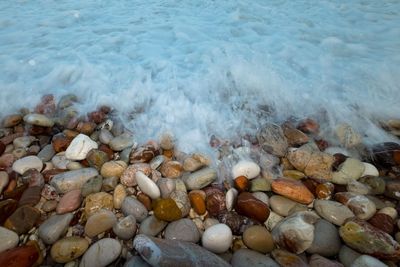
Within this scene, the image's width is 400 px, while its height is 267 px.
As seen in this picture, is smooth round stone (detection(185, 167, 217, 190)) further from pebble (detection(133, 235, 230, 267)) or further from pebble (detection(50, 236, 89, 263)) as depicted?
pebble (detection(50, 236, 89, 263))

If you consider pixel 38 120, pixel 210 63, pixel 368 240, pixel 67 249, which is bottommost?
pixel 67 249

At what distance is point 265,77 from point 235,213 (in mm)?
1736

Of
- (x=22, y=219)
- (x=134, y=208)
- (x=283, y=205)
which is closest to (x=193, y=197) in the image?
(x=134, y=208)

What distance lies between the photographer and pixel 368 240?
1.54 m

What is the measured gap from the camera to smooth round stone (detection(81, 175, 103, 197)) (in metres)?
1.92

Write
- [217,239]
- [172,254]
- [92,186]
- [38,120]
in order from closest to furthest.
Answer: [172,254] → [217,239] → [92,186] → [38,120]

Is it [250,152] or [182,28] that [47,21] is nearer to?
[182,28]

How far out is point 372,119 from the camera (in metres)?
2.49

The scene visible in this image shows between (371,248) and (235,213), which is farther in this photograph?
(235,213)

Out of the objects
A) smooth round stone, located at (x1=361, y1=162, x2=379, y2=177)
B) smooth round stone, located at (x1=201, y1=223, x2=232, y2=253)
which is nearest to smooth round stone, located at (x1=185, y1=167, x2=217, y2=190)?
smooth round stone, located at (x1=201, y1=223, x2=232, y2=253)

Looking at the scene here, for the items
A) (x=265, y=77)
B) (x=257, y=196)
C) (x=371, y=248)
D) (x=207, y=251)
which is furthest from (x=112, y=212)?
(x=265, y=77)

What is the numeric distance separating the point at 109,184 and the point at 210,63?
2.01 meters

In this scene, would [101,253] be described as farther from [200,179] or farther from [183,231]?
[200,179]

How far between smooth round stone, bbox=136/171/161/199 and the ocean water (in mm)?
514
